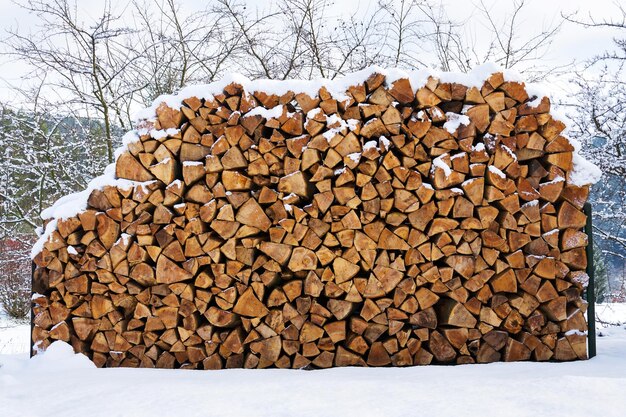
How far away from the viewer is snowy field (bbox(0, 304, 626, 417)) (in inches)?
102

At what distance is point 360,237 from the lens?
3.67m

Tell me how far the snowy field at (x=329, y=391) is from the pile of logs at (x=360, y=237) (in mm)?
244

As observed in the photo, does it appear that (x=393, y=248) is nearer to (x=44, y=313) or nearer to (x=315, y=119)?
(x=315, y=119)

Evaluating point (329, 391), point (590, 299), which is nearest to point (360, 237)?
point (329, 391)

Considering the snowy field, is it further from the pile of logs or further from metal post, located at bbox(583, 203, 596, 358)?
the pile of logs

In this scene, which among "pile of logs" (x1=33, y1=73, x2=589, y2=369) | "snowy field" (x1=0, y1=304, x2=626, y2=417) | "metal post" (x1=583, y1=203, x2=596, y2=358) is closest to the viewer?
"snowy field" (x1=0, y1=304, x2=626, y2=417)

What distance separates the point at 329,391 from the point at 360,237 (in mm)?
1130

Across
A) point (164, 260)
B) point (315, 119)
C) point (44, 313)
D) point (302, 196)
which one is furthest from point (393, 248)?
point (44, 313)

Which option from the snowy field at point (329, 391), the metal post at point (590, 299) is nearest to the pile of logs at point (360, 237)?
the metal post at point (590, 299)

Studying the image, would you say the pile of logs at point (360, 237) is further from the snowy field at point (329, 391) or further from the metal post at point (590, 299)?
the snowy field at point (329, 391)

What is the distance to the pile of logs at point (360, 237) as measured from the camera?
3.67 metres

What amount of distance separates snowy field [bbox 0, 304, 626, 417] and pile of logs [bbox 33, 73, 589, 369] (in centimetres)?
24

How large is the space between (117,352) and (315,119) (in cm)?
220

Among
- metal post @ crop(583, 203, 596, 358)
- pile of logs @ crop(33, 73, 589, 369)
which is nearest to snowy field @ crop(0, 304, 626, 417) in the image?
metal post @ crop(583, 203, 596, 358)
